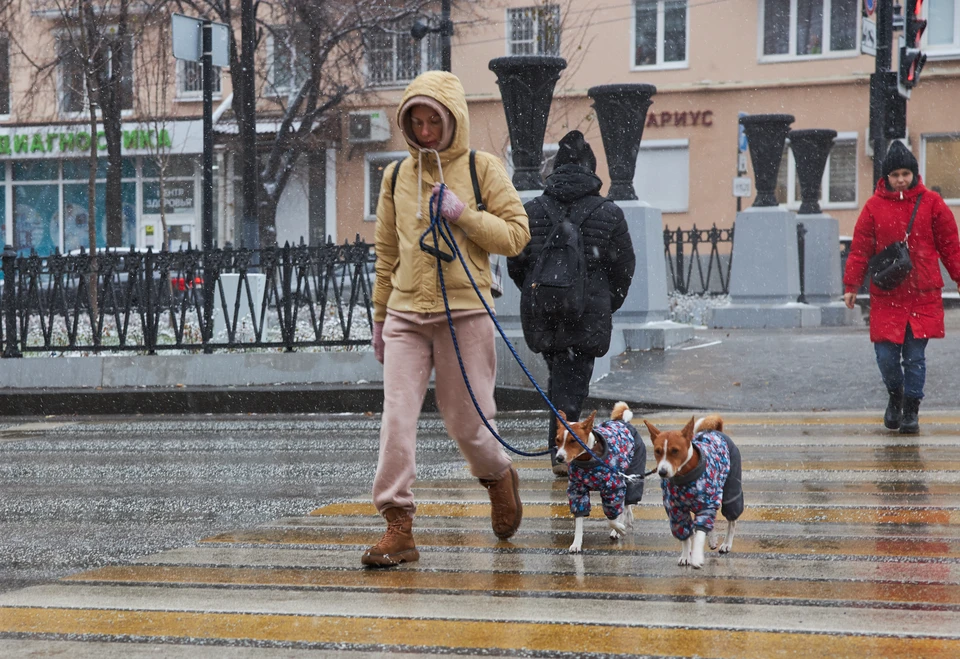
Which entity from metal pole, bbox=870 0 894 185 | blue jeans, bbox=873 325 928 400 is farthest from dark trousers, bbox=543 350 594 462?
metal pole, bbox=870 0 894 185

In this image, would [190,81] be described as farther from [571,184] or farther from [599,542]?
[599,542]

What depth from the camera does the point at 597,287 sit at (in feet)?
24.6

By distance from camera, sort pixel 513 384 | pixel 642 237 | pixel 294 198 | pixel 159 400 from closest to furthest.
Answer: pixel 513 384, pixel 159 400, pixel 642 237, pixel 294 198

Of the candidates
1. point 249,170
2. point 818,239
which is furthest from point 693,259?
point 249,170

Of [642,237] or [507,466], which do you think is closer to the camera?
[507,466]

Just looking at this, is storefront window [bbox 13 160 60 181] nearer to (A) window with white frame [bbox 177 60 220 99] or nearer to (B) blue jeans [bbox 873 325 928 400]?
(A) window with white frame [bbox 177 60 220 99]

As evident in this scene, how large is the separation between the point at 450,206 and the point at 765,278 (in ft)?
50.2

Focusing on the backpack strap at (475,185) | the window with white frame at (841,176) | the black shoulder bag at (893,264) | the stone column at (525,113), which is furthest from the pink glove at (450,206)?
the window with white frame at (841,176)

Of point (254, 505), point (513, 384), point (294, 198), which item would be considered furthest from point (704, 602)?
point (294, 198)

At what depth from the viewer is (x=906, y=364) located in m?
9.43

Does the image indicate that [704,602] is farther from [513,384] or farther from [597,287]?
[513,384]

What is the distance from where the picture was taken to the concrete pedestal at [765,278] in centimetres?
2016

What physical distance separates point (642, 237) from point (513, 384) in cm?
336


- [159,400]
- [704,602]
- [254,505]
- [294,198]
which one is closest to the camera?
[704,602]
